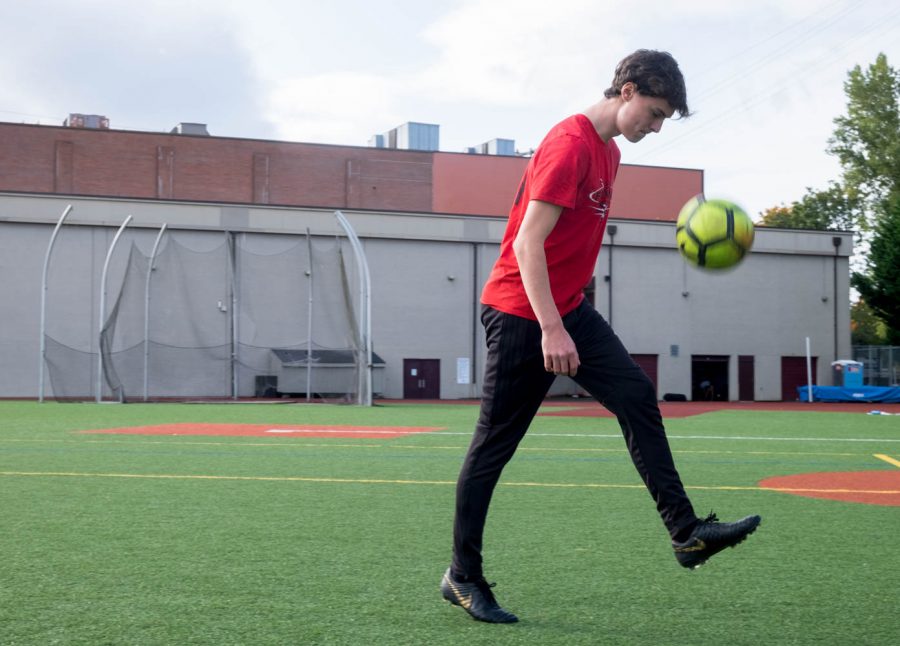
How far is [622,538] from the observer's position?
5637mm

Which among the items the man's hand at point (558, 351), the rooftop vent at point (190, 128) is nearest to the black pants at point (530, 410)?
the man's hand at point (558, 351)

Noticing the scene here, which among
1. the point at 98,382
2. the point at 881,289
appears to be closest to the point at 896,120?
the point at 881,289

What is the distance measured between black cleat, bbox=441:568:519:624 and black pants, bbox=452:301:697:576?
0.06 metres

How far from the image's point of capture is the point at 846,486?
→ 27.1ft

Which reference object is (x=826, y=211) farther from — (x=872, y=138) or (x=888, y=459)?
(x=888, y=459)

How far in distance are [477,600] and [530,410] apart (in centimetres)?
76

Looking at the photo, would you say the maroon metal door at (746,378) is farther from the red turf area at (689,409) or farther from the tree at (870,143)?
the tree at (870,143)

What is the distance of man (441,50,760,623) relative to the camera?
12.6ft

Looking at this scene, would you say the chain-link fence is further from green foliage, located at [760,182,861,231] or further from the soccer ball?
the soccer ball

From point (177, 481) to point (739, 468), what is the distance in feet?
17.0

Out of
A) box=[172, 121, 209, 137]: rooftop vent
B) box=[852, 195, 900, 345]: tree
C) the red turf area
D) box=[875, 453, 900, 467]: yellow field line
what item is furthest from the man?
box=[172, 121, 209, 137]: rooftop vent

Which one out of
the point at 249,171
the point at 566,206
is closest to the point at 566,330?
the point at 566,206

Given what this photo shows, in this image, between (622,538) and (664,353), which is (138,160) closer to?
A: (664,353)

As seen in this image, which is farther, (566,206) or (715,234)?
(715,234)
